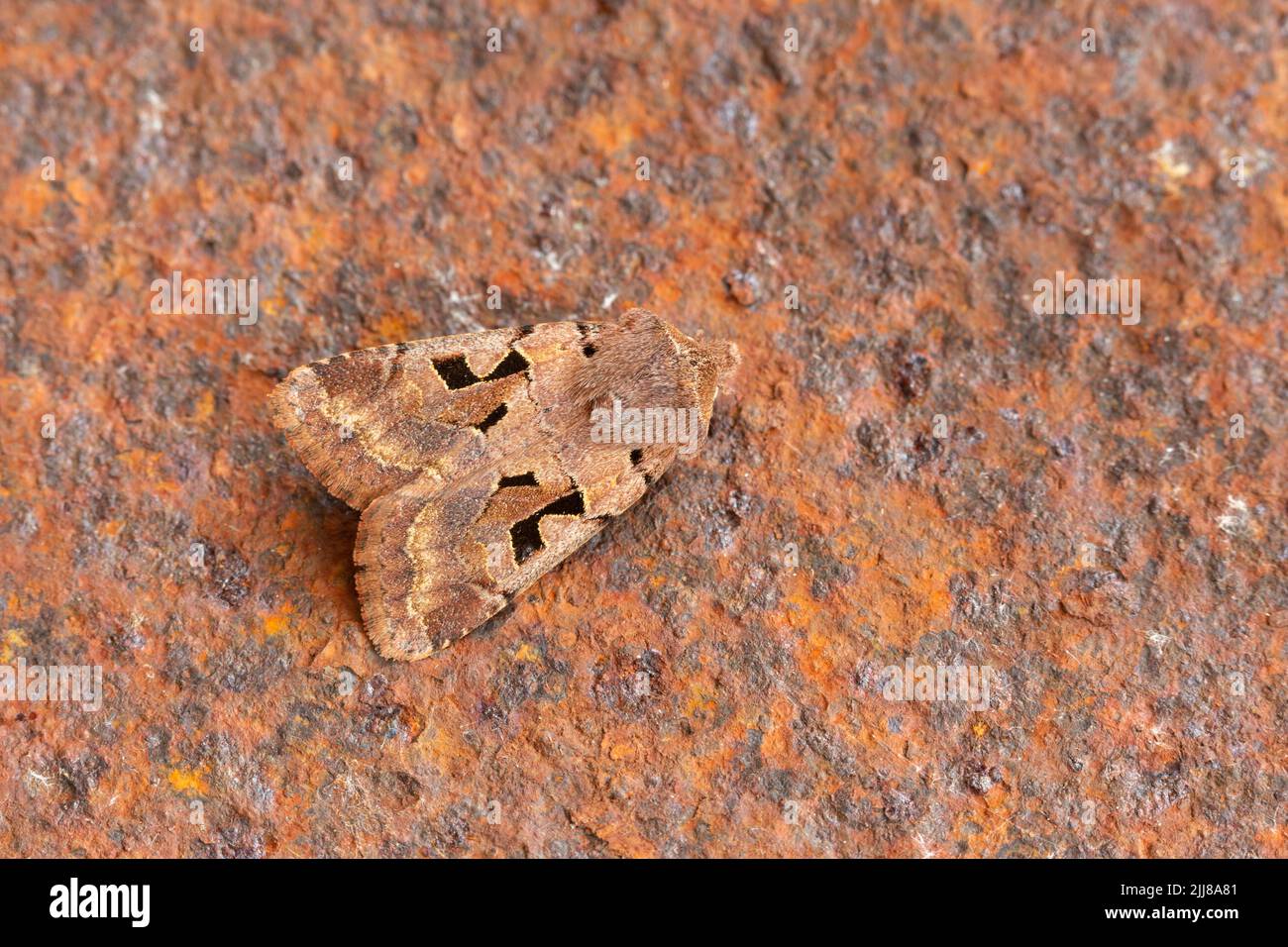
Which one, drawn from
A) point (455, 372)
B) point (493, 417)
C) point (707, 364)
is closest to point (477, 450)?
point (493, 417)

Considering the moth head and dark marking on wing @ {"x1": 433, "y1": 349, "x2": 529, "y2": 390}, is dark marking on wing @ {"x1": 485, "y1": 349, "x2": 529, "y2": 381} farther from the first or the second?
the moth head

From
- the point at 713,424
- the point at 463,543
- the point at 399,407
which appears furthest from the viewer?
the point at 713,424

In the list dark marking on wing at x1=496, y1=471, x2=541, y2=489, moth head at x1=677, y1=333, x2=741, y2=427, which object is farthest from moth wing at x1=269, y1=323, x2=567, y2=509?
moth head at x1=677, y1=333, x2=741, y2=427

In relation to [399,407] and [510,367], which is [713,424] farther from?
[399,407]

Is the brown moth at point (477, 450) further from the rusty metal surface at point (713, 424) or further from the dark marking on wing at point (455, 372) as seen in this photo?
the rusty metal surface at point (713, 424)

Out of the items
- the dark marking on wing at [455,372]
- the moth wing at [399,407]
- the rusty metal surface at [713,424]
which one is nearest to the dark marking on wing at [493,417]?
the moth wing at [399,407]

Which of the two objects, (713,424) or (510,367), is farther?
(713,424)
